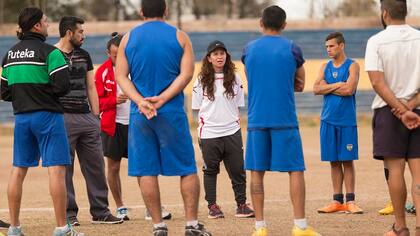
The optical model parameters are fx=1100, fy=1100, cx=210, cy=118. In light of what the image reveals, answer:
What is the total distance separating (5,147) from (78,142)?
1540 centimetres

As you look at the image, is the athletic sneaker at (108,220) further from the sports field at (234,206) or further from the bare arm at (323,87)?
the bare arm at (323,87)

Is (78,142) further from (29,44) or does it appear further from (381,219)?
(381,219)

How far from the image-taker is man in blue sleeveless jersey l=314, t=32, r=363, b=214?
1207 cm

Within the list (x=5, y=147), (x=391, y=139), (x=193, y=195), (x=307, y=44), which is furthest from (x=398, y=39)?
(x=307, y=44)

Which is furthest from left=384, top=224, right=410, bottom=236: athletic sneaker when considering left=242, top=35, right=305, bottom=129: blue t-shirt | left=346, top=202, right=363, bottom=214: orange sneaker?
left=346, top=202, right=363, bottom=214: orange sneaker

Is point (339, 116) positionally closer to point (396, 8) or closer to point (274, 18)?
point (274, 18)

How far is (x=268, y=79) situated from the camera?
9391mm

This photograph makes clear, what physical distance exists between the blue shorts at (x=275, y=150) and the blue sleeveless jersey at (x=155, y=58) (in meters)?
0.80

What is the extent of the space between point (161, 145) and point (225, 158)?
9.72 ft

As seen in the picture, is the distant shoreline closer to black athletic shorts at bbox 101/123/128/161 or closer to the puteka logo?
black athletic shorts at bbox 101/123/128/161

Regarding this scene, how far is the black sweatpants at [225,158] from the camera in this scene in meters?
11.9

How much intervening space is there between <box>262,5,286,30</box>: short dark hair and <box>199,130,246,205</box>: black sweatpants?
103 inches

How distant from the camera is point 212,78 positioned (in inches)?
468

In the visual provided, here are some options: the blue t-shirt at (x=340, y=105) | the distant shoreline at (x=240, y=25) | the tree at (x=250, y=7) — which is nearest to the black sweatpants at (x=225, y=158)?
the blue t-shirt at (x=340, y=105)
